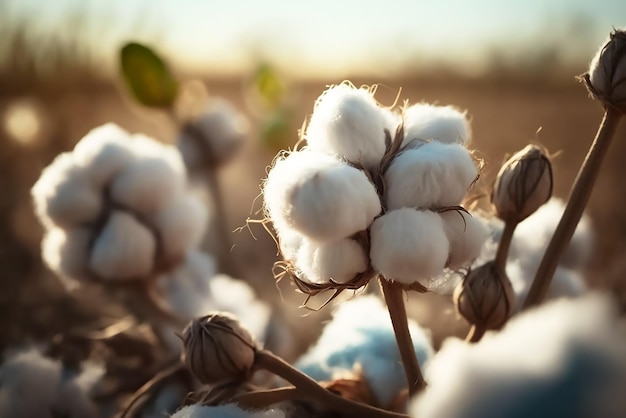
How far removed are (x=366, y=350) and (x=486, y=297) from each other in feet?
0.32

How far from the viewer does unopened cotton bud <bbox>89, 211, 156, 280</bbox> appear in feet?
1.85

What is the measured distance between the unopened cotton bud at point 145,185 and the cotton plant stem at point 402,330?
1.03ft

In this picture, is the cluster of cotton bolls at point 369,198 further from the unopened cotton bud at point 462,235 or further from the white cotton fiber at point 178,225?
the white cotton fiber at point 178,225

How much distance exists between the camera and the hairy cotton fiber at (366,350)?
1.36 ft

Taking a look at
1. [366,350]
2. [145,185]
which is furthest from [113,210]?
[366,350]

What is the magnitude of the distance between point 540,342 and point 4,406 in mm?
374

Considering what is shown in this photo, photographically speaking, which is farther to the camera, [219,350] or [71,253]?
[71,253]

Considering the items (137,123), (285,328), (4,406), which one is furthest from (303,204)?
(137,123)

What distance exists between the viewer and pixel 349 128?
12.5 inches

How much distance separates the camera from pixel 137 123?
6.68 ft

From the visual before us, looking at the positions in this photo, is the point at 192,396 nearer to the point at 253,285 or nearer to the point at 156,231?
the point at 156,231

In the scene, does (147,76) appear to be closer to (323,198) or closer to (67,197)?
(67,197)

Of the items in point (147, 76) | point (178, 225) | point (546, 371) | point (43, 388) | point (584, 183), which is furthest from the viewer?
point (147, 76)

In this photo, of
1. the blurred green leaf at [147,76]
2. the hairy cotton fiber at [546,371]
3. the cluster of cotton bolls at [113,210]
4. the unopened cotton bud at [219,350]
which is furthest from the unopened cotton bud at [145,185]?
the hairy cotton fiber at [546,371]
